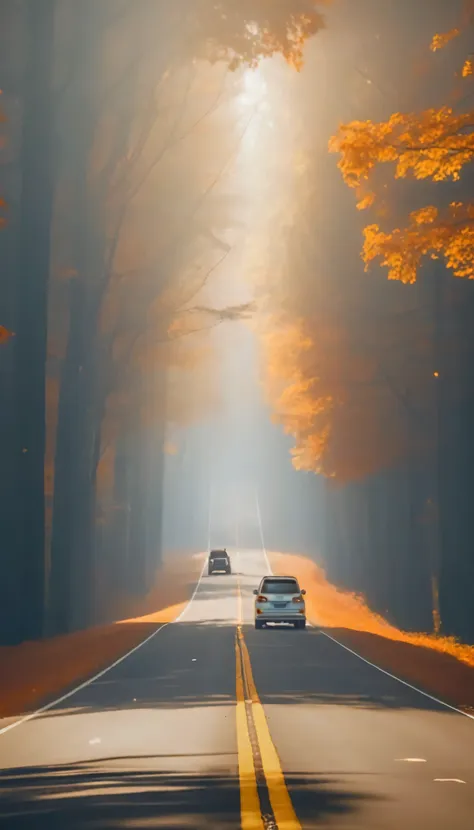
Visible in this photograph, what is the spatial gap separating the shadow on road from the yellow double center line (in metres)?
0.10

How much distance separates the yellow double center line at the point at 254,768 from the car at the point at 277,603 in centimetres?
2193

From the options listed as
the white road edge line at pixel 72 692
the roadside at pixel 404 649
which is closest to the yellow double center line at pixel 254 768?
the white road edge line at pixel 72 692

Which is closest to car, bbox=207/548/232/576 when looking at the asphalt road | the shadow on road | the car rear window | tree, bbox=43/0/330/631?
tree, bbox=43/0/330/631

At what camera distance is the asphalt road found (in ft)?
35.8

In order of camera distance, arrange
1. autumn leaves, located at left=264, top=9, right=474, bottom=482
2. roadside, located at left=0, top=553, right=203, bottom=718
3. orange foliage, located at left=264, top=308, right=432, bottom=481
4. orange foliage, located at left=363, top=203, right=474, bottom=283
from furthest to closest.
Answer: orange foliage, located at left=264, top=308, right=432, bottom=481
roadside, located at left=0, top=553, right=203, bottom=718
autumn leaves, located at left=264, top=9, right=474, bottom=482
orange foliage, located at left=363, top=203, right=474, bottom=283

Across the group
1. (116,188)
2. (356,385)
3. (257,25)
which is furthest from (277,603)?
(257,25)

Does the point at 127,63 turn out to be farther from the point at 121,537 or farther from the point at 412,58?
the point at 121,537

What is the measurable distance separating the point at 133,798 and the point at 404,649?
76.1 feet

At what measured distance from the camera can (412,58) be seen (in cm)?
3453

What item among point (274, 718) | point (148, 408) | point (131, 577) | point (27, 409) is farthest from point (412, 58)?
point (131, 577)

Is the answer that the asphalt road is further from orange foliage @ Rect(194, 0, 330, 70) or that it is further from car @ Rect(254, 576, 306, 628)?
car @ Rect(254, 576, 306, 628)

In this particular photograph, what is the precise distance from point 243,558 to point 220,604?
53.5 meters

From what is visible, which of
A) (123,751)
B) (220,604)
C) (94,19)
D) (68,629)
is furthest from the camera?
(220,604)

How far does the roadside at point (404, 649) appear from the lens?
25297mm
